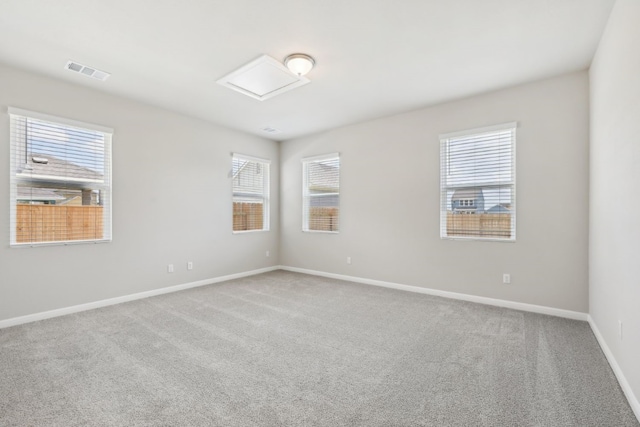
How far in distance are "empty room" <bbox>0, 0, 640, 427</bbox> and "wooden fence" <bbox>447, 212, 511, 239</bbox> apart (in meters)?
0.03

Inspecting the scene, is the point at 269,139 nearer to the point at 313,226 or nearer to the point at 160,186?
the point at 313,226

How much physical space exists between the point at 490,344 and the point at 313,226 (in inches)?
143

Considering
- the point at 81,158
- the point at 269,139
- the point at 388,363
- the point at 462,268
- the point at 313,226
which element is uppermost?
the point at 269,139

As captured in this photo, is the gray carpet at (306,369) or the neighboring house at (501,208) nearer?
the gray carpet at (306,369)

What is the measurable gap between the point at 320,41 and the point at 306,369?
2752mm

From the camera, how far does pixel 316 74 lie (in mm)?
3291

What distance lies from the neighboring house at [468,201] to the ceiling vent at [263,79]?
8.19 feet

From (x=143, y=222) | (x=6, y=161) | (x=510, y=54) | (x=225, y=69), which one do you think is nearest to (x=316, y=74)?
(x=225, y=69)

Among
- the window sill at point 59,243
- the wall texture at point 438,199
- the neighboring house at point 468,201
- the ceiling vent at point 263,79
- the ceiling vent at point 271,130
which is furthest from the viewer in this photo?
the ceiling vent at point 271,130

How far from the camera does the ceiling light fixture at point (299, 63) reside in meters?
2.88

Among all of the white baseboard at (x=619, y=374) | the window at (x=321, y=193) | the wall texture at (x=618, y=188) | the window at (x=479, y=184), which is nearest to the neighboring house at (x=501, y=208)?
the window at (x=479, y=184)

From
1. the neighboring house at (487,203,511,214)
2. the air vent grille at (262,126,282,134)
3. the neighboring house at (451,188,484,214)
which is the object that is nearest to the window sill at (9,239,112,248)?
the air vent grille at (262,126,282,134)

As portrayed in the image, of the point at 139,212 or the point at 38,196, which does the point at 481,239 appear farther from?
the point at 38,196

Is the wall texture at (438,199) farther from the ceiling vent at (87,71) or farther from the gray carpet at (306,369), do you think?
the ceiling vent at (87,71)
